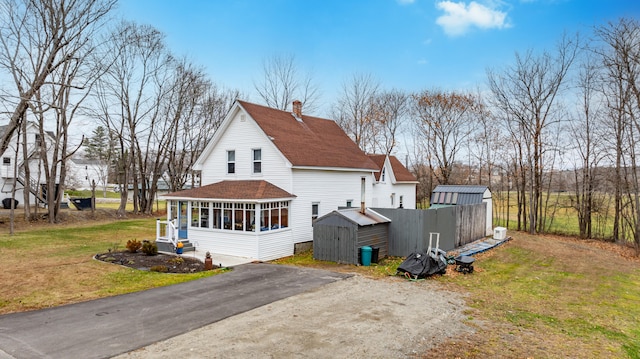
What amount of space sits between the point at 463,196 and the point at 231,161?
14.9m

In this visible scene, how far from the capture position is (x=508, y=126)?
3238 centimetres

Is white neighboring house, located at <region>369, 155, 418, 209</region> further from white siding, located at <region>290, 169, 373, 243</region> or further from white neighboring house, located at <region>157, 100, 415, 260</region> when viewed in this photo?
white neighboring house, located at <region>157, 100, 415, 260</region>

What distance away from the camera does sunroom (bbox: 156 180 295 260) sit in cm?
1711

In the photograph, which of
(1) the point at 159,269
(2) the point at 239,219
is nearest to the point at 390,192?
(2) the point at 239,219

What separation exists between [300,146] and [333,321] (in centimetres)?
1250

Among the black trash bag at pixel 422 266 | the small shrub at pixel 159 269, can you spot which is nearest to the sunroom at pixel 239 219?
the small shrub at pixel 159 269

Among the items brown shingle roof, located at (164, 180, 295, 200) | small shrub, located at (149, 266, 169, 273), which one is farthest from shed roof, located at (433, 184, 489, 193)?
small shrub, located at (149, 266, 169, 273)

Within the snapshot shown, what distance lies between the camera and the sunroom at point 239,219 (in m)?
17.1

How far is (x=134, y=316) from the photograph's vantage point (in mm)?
9398

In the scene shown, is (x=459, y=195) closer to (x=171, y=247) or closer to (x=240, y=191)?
(x=240, y=191)

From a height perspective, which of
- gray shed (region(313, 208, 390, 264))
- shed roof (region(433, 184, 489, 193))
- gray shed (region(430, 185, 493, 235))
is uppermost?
shed roof (region(433, 184, 489, 193))

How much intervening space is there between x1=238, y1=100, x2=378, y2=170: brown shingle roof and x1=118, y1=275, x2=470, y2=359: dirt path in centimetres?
913

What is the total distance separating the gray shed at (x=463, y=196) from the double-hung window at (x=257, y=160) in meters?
12.6

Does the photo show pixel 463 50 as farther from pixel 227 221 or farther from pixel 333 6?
pixel 227 221
